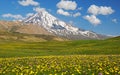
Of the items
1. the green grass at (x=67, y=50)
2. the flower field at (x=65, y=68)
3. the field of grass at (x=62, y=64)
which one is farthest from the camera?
the green grass at (x=67, y=50)

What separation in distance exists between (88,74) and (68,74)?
3.10 ft

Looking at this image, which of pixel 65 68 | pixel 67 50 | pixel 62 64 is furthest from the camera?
pixel 67 50

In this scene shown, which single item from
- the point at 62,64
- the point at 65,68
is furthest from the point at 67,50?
the point at 65,68

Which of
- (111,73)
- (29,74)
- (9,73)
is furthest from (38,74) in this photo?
(111,73)

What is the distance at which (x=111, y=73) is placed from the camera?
542 inches

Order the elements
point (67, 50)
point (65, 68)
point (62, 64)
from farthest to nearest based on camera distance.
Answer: point (67, 50) < point (62, 64) < point (65, 68)

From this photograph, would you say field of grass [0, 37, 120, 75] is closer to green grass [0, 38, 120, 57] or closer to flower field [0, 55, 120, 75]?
flower field [0, 55, 120, 75]

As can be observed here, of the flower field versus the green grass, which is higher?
the flower field

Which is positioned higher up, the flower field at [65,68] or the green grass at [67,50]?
the flower field at [65,68]

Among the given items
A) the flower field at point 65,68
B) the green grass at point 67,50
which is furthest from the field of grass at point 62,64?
the green grass at point 67,50

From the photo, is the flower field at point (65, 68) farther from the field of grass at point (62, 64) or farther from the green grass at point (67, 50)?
the green grass at point (67, 50)

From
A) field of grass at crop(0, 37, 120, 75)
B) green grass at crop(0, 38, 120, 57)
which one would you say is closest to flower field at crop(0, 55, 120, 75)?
field of grass at crop(0, 37, 120, 75)

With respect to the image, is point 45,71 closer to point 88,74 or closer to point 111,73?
point 88,74

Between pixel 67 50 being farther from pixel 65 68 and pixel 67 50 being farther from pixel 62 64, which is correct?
pixel 65 68
